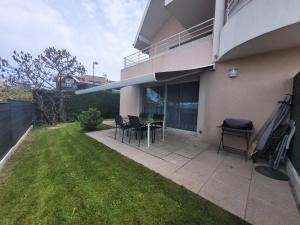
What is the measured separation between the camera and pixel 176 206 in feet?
11.0

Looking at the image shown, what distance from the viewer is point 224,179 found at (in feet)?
15.1

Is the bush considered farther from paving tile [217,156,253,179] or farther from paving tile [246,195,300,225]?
paving tile [246,195,300,225]

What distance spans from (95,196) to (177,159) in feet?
11.2

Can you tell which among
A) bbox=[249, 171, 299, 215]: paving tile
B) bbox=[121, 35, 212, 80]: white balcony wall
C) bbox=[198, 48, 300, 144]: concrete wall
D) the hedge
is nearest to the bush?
bbox=[121, 35, 212, 80]: white balcony wall

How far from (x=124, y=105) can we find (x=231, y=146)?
1098 cm

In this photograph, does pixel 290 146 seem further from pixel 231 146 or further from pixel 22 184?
pixel 22 184

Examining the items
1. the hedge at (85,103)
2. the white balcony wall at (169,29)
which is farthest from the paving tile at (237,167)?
the hedge at (85,103)

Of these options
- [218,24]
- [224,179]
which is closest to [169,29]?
[218,24]

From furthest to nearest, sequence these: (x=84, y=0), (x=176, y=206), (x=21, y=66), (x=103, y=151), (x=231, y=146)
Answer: (x=21, y=66) < (x=84, y=0) < (x=231, y=146) < (x=103, y=151) < (x=176, y=206)

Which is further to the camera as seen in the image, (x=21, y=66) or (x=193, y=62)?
(x=21, y=66)

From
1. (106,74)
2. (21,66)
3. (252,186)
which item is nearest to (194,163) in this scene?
(252,186)

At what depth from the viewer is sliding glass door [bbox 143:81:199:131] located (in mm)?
9812

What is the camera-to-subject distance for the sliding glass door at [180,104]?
32.2 ft

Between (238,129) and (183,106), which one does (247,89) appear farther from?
(183,106)
